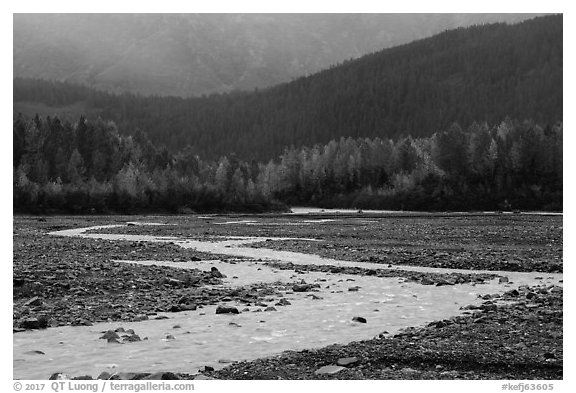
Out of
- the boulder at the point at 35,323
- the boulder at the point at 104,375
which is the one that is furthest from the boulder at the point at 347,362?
the boulder at the point at 35,323

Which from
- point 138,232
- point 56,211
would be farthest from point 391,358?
point 56,211

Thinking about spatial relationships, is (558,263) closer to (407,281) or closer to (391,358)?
(407,281)

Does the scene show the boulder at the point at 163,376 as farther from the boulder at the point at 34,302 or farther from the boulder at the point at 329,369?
the boulder at the point at 34,302

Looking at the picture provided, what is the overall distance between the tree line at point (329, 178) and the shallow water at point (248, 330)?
101 meters

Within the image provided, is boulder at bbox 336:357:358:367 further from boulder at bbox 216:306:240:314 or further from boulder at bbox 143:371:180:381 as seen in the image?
boulder at bbox 216:306:240:314

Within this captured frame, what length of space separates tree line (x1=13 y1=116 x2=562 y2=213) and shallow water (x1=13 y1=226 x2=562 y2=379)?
10097 cm

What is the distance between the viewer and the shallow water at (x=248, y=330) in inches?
651

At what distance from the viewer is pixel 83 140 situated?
590 ft

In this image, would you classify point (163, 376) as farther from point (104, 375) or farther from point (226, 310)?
point (226, 310)

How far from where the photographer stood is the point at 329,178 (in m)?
177

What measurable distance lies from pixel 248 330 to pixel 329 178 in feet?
515

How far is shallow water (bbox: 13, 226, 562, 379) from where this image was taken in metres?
16.5

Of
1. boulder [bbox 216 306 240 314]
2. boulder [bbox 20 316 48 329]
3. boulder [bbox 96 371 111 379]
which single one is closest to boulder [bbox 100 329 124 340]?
boulder [bbox 20 316 48 329]

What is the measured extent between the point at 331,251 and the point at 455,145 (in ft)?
329
